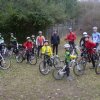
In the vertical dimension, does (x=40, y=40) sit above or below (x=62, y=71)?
above

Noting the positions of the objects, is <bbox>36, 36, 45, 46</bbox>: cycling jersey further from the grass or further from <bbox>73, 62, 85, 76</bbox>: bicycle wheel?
<bbox>73, 62, 85, 76</bbox>: bicycle wheel

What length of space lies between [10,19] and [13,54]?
5256mm

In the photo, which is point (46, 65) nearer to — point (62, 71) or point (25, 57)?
point (62, 71)

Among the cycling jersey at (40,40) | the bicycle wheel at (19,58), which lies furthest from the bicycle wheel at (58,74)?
the cycling jersey at (40,40)

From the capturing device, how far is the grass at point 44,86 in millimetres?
10555

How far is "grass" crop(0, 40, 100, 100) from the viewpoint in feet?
34.6

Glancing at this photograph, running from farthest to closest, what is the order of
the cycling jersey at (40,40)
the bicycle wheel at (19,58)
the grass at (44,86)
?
1. the cycling jersey at (40,40)
2. the bicycle wheel at (19,58)
3. the grass at (44,86)

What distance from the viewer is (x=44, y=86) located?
12.1m

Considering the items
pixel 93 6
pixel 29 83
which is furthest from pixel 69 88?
pixel 93 6

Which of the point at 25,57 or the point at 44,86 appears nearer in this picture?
the point at 44,86

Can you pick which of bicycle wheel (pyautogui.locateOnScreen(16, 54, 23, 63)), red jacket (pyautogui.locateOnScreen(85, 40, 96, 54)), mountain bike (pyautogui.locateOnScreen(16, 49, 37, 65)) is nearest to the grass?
red jacket (pyautogui.locateOnScreen(85, 40, 96, 54))

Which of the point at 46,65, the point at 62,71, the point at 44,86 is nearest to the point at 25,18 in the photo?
the point at 46,65

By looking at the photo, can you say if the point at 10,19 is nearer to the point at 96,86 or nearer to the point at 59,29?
the point at 59,29

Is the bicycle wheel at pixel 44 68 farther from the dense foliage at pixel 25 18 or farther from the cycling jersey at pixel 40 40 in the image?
the dense foliage at pixel 25 18
